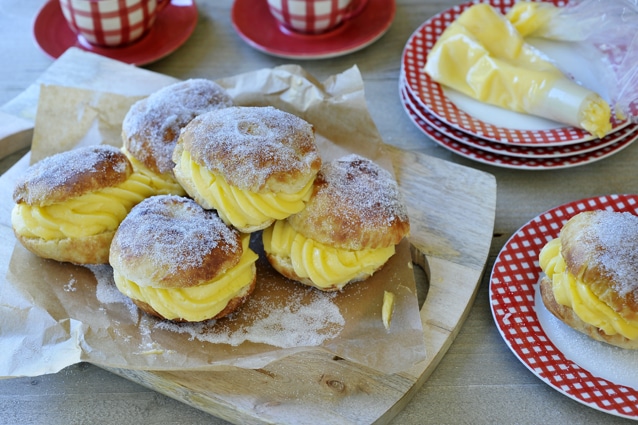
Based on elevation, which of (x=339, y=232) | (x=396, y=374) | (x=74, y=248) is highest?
(x=339, y=232)

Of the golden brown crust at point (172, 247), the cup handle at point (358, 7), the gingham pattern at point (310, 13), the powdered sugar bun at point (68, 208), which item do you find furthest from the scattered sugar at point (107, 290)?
the cup handle at point (358, 7)

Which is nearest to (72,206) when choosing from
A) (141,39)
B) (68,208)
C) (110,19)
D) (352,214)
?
(68,208)

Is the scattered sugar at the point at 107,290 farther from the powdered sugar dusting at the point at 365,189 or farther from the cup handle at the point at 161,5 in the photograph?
the cup handle at the point at 161,5

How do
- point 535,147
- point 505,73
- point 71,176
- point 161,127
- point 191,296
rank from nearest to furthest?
point 191,296 → point 71,176 → point 161,127 → point 535,147 → point 505,73

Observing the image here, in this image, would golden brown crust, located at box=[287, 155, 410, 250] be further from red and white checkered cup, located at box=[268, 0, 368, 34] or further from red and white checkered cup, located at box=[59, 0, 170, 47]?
red and white checkered cup, located at box=[59, 0, 170, 47]

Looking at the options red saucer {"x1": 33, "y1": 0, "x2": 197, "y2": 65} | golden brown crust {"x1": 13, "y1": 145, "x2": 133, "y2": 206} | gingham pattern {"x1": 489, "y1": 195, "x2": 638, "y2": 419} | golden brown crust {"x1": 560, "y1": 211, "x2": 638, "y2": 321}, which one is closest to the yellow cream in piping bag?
gingham pattern {"x1": 489, "y1": 195, "x2": 638, "y2": 419}

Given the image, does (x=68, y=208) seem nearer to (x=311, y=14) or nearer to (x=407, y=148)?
(x=407, y=148)
